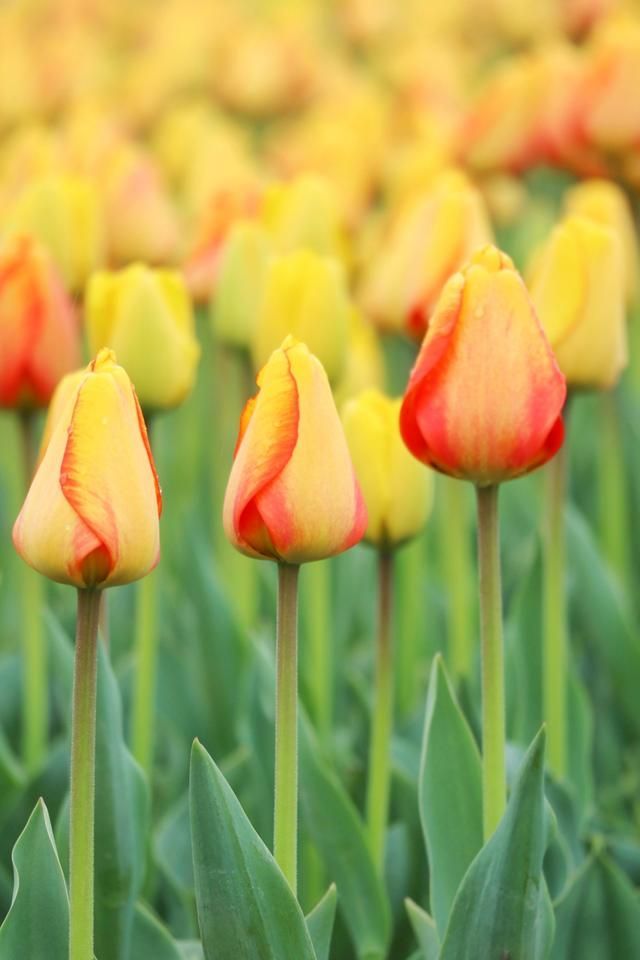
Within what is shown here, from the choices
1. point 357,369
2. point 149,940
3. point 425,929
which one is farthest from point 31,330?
point 425,929

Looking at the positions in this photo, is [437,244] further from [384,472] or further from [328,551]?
[328,551]

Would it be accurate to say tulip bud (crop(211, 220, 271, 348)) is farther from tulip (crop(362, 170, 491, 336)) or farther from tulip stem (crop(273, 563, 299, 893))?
tulip stem (crop(273, 563, 299, 893))

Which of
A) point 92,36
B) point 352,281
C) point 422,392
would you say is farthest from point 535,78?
point 92,36

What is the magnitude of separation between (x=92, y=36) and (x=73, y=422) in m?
4.59

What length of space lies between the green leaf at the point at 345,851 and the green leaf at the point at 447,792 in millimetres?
140

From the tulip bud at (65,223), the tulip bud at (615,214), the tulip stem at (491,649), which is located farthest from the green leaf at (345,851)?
the tulip bud at (65,223)

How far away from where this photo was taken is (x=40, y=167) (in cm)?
258

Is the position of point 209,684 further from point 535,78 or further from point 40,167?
point 535,78

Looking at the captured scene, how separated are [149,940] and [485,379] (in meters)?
0.59

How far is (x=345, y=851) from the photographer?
148cm

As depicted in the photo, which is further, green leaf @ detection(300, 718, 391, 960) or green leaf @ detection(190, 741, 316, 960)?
green leaf @ detection(300, 718, 391, 960)

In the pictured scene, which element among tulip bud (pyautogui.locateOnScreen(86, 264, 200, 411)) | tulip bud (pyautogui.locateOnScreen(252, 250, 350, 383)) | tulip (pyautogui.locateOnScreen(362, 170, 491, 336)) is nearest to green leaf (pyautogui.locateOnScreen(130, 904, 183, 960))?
tulip bud (pyautogui.locateOnScreen(86, 264, 200, 411))

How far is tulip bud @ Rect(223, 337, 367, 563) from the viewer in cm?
111

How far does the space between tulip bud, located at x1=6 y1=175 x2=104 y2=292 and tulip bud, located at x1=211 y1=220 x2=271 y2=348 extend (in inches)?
8.1
